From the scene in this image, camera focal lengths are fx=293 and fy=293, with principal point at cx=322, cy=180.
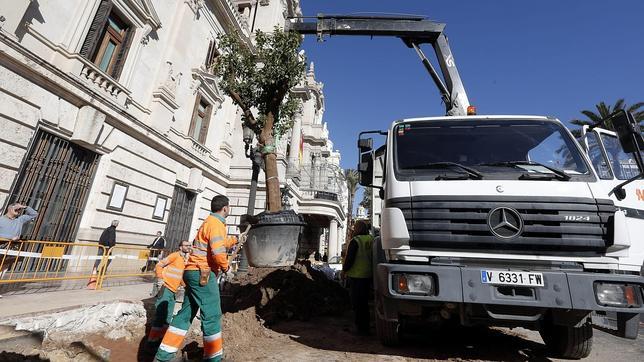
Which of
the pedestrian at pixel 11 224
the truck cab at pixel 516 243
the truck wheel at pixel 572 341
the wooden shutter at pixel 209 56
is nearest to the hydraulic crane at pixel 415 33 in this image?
the truck cab at pixel 516 243

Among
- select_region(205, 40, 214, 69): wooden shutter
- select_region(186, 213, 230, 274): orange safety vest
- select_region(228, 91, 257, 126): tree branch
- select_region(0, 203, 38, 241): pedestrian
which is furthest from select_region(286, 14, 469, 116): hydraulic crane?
select_region(205, 40, 214, 69): wooden shutter

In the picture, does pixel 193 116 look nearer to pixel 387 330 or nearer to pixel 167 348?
pixel 167 348

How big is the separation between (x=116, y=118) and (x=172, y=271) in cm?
661

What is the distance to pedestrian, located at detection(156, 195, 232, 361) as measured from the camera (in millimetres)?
3020

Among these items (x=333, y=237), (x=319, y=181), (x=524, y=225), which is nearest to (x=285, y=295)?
(x=524, y=225)

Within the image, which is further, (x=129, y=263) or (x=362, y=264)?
(x=129, y=263)

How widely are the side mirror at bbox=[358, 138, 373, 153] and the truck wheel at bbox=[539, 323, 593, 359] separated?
3226 mm

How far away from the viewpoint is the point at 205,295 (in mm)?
3178

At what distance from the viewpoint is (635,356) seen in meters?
4.07

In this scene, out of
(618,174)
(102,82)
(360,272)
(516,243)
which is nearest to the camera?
(516,243)

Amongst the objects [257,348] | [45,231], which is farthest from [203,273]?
[45,231]

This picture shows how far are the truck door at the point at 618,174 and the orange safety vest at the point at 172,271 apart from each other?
5216 millimetres

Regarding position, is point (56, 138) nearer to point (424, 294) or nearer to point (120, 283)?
point (120, 283)

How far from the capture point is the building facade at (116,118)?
6.59 meters
